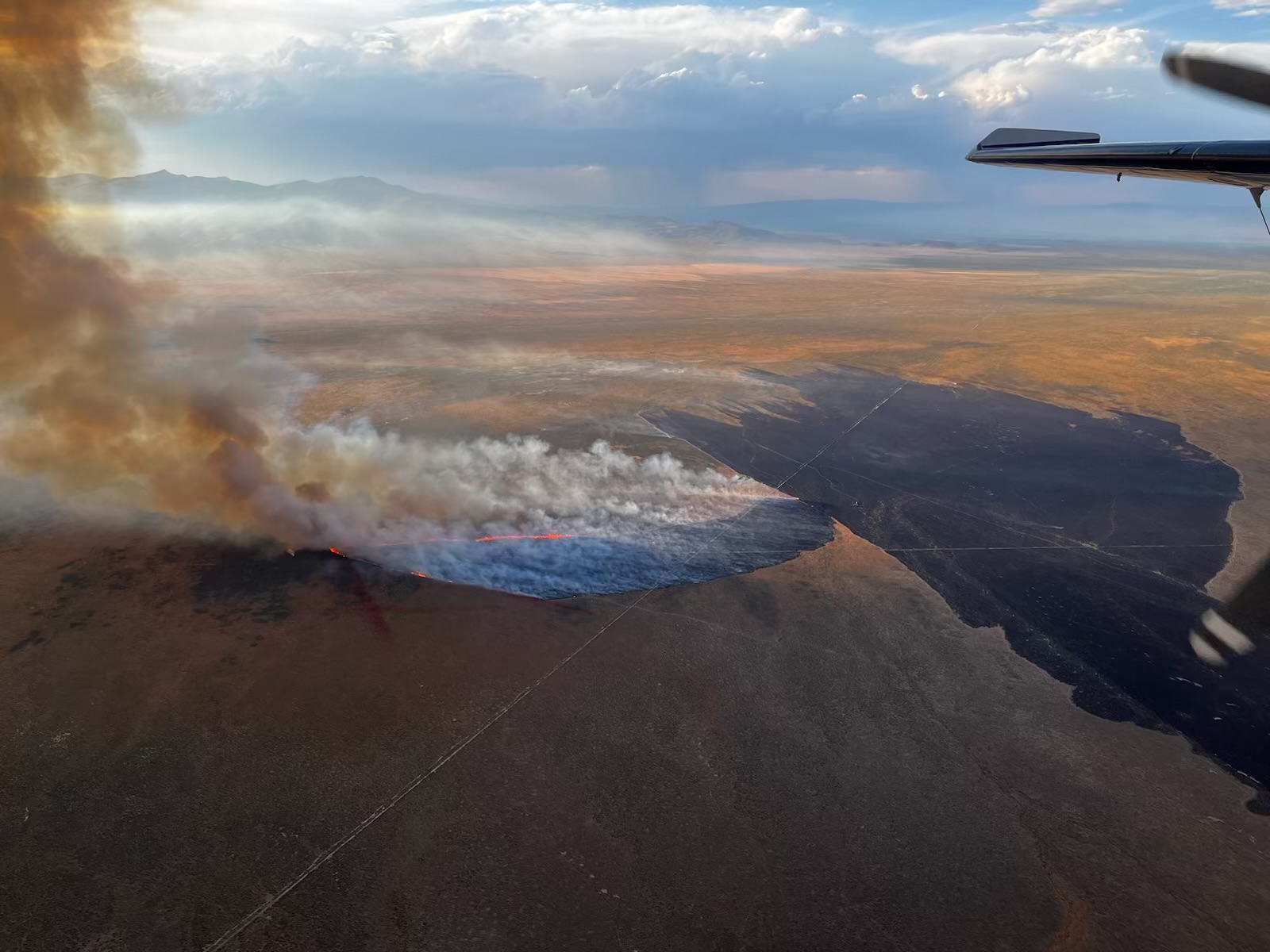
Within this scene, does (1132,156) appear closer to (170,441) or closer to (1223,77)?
(1223,77)

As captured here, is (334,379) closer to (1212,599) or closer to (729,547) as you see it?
(729,547)

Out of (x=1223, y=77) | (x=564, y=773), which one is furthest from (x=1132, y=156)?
(x=564, y=773)

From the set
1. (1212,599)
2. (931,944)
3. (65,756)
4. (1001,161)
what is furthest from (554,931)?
(1212,599)

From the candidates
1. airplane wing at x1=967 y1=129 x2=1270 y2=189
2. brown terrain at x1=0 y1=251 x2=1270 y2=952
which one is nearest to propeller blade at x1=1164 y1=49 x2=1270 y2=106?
airplane wing at x1=967 y1=129 x2=1270 y2=189

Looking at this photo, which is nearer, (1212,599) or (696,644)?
(696,644)

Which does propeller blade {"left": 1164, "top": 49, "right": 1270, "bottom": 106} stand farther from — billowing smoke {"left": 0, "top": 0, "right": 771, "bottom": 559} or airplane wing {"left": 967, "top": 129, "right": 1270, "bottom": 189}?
billowing smoke {"left": 0, "top": 0, "right": 771, "bottom": 559}

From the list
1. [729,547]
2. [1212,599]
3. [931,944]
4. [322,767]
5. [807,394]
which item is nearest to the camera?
[931,944]

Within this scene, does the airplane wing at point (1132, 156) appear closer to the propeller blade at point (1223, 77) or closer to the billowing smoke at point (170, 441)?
the propeller blade at point (1223, 77)

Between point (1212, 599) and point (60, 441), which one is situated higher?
point (60, 441)
